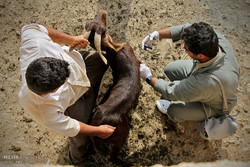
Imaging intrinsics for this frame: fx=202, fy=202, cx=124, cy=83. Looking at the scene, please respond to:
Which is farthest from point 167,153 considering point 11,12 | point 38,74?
point 11,12

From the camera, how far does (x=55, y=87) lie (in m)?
1.93

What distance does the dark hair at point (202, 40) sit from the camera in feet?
7.63

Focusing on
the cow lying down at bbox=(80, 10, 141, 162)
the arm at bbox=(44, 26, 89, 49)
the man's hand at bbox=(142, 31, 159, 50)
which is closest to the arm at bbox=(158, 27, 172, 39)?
the man's hand at bbox=(142, 31, 159, 50)

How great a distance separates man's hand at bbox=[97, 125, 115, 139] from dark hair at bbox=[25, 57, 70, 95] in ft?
2.99

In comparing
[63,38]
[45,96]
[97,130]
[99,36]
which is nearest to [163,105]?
[97,130]

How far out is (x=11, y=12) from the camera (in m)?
4.34

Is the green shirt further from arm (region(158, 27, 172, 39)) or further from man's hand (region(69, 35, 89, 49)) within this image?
man's hand (region(69, 35, 89, 49))

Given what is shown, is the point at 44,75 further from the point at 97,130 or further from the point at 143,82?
the point at 143,82

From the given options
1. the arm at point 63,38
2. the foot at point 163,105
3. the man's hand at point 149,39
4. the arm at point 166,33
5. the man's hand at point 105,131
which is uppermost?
the arm at point 63,38

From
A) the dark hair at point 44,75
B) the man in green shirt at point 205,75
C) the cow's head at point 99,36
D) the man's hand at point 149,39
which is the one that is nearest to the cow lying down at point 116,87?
the cow's head at point 99,36

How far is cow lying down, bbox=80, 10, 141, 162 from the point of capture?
9.41ft

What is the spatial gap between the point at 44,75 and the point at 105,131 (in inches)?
44.0

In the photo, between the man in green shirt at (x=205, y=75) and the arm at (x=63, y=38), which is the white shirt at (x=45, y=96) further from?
the man in green shirt at (x=205, y=75)

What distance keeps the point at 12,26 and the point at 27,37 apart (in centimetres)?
235
